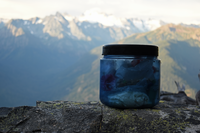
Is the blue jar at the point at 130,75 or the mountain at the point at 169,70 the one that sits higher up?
the blue jar at the point at 130,75

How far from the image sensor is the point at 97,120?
1446 mm

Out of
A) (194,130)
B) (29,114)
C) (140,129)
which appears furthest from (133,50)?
(29,114)

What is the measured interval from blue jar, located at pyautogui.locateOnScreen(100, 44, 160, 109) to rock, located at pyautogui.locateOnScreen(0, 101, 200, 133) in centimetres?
12

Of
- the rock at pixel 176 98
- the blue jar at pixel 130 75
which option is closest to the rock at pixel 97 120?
the blue jar at pixel 130 75

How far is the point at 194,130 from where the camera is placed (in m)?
1.32

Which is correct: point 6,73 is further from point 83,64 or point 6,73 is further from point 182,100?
point 182,100

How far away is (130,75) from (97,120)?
1.49ft

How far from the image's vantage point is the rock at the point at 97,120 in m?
1.33

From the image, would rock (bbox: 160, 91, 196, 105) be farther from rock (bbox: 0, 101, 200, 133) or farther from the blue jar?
the blue jar

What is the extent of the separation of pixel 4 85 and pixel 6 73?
2403cm

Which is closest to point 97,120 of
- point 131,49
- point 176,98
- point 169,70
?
point 131,49

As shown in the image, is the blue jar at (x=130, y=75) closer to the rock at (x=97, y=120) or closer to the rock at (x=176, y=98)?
the rock at (x=97, y=120)

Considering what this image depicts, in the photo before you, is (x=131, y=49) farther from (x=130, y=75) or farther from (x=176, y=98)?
Result: (x=176, y=98)

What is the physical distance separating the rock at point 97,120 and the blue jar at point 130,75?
0.12 metres
